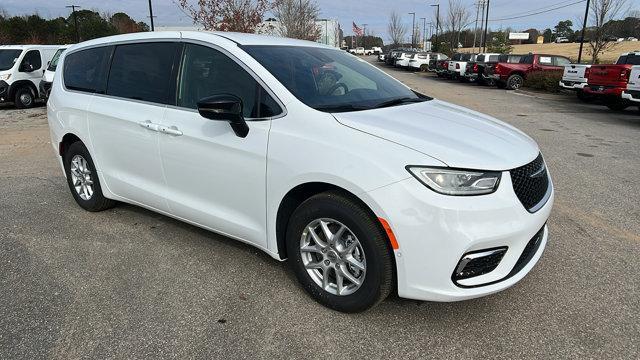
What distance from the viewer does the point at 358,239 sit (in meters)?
2.82

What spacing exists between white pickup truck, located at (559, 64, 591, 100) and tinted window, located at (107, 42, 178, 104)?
16277mm

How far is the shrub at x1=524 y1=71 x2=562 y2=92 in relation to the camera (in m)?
19.9

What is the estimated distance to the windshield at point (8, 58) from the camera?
14891mm

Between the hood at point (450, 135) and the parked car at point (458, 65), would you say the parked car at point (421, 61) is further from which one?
the hood at point (450, 135)

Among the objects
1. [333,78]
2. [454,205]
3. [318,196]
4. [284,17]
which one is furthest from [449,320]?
[284,17]

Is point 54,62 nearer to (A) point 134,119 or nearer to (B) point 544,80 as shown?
(A) point 134,119

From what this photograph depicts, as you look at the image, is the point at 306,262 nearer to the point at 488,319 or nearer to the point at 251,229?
the point at 251,229

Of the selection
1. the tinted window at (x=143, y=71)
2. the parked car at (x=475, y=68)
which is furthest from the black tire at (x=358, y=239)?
the parked car at (x=475, y=68)

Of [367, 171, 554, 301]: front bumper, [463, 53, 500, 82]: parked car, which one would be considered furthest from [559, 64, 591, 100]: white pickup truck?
[367, 171, 554, 301]: front bumper

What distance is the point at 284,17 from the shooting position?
2769 cm

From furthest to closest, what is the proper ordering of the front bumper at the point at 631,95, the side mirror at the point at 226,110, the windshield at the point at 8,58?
the windshield at the point at 8,58 → the front bumper at the point at 631,95 → the side mirror at the point at 226,110

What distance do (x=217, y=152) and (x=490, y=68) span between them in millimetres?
22323

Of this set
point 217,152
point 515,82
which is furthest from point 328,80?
point 515,82

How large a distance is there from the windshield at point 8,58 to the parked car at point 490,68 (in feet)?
63.4
